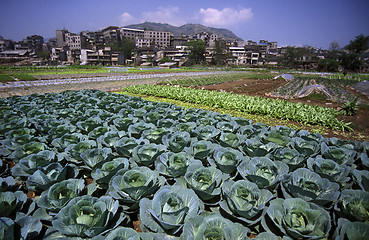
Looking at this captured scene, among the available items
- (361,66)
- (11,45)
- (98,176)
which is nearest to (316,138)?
(98,176)

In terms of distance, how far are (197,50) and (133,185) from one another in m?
86.6

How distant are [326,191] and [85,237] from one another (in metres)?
3.16

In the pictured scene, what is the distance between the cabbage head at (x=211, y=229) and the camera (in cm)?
188

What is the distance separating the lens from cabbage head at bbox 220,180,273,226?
222 cm

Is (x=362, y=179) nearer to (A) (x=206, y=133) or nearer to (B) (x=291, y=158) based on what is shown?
(B) (x=291, y=158)

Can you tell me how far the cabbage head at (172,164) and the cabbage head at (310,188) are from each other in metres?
1.50

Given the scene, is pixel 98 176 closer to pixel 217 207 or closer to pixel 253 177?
pixel 217 207

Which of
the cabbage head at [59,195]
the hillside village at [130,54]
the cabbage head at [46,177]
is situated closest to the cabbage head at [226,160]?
the cabbage head at [59,195]

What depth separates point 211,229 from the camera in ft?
6.31

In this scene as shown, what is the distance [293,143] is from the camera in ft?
13.4

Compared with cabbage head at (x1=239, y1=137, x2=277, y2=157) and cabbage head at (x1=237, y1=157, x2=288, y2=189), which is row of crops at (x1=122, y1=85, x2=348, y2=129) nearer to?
cabbage head at (x1=239, y1=137, x2=277, y2=157)

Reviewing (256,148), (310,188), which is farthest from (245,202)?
(256,148)

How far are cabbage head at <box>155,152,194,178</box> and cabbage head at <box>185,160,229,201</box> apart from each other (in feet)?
0.58

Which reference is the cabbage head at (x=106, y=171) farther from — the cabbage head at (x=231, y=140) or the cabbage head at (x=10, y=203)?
the cabbage head at (x=231, y=140)
